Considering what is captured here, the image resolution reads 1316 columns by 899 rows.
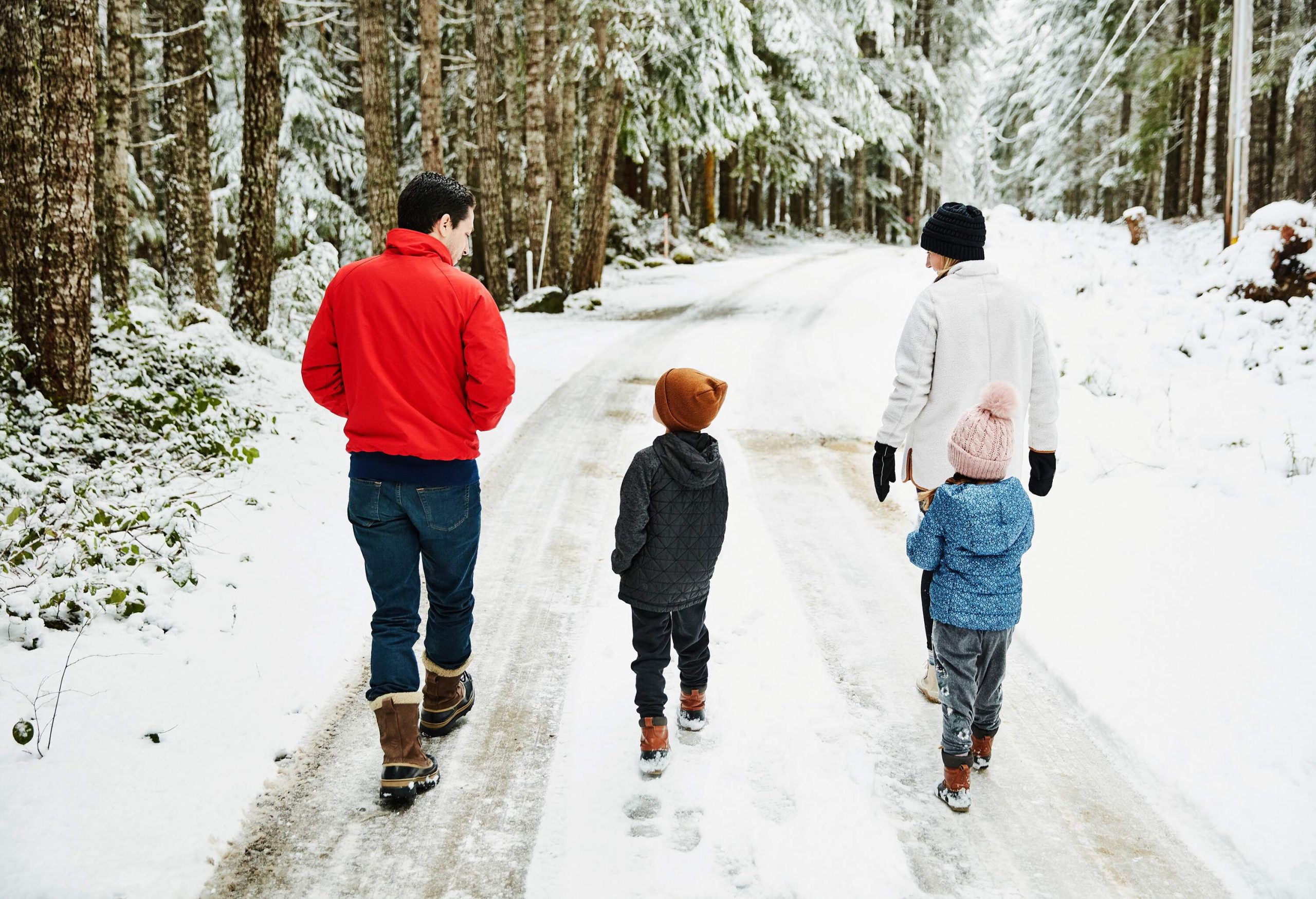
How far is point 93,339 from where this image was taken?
7.57 meters

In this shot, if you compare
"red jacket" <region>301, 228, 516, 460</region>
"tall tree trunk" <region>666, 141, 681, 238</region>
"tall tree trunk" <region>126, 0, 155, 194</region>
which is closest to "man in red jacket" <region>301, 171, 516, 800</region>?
"red jacket" <region>301, 228, 516, 460</region>

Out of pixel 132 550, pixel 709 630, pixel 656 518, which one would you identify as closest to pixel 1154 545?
pixel 709 630

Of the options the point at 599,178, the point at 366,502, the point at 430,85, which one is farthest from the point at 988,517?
the point at 599,178

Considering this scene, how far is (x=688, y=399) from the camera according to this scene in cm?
323

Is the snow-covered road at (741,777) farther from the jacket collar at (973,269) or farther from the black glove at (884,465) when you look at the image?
the jacket collar at (973,269)

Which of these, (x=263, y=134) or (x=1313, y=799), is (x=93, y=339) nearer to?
(x=263, y=134)

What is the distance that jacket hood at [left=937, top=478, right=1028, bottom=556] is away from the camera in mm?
3160

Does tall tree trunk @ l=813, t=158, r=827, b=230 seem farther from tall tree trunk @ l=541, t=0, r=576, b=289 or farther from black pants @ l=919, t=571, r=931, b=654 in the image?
black pants @ l=919, t=571, r=931, b=654

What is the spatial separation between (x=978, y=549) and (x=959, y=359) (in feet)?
3.14

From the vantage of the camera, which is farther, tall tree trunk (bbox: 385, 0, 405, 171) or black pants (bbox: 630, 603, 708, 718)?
tall tree trunk (bbox: 385, 0, 405, 171)

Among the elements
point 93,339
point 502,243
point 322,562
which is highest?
point 502,243

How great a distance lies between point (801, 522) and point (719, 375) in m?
4.59

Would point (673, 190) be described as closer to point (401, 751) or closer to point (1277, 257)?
point (1277, 257)

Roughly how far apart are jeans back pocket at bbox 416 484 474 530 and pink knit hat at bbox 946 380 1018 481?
197cm
